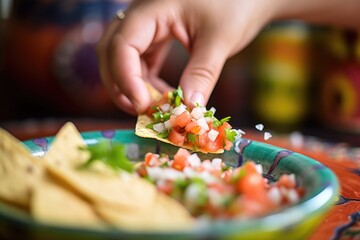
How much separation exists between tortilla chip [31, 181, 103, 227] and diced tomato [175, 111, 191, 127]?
501 millimetres

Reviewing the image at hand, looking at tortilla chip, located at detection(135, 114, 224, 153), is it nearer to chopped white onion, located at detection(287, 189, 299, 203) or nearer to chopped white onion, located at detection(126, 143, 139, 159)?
chopped white onion, located at detection(126, 143, 139, 159)

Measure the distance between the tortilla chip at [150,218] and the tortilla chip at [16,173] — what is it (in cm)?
12

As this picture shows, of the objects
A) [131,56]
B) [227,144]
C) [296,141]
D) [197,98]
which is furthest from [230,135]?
[296,141]

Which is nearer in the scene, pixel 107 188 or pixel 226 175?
pixel 107 188

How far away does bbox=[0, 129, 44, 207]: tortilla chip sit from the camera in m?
0.82

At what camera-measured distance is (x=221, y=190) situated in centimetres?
89

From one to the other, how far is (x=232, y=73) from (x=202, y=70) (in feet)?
6.06

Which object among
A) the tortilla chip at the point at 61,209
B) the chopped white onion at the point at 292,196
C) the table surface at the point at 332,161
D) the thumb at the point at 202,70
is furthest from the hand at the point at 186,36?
the tortilla chip at the point at 61,209

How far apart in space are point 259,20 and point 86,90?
1.34 meters

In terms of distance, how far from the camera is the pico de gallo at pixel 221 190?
833mm

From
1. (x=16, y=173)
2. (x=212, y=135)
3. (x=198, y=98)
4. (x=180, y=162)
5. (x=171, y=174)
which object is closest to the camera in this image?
(x=16, y=173)

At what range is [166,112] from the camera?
4.50ft

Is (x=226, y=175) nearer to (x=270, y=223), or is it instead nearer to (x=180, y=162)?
(x=180, y=162)

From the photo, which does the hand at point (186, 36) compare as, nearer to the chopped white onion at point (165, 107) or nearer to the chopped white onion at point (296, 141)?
the chopped white onion at point (165, 107)
